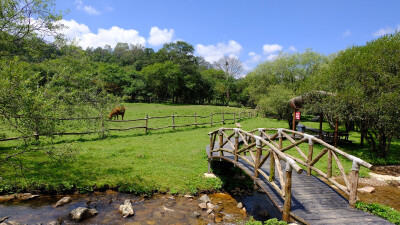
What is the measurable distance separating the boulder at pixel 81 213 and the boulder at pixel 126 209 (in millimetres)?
792

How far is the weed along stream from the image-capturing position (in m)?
7.23

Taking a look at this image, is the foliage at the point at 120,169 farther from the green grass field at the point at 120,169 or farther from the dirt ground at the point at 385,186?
the dirt ground at the point at 385,186

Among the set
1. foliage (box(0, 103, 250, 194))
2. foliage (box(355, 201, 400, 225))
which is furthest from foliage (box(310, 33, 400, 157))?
foliage (box(0, 103, 250, 194))

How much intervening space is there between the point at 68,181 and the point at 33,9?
6.63 metres

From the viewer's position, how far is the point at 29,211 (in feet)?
24.5

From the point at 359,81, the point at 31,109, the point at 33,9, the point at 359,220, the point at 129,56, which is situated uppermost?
the point at 129,56

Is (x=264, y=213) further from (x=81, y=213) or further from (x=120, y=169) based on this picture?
(x=120, y=169)

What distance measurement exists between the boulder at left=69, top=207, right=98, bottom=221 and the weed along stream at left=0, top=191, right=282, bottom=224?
0.03m

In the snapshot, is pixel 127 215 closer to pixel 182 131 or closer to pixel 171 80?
pixel 182 131

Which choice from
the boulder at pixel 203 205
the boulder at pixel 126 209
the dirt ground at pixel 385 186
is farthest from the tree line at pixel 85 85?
the boulder at pixel 203 205

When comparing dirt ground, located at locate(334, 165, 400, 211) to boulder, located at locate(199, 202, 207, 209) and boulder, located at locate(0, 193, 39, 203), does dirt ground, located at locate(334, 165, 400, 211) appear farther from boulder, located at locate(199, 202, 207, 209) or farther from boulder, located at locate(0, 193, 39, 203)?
boulder, located at locate(0, 193, 39, 203)

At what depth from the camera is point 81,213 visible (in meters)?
7.21

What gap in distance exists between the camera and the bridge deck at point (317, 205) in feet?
18.2

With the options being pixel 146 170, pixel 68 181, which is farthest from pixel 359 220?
pixel 68 181
